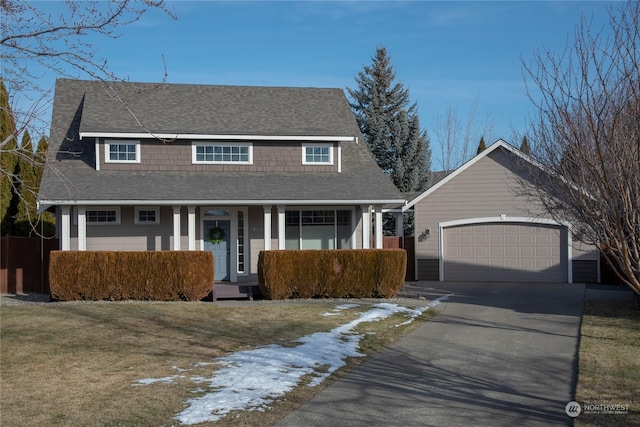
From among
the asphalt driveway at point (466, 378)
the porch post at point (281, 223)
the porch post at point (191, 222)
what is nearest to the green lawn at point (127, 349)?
the asphalt driveway at point (466, 378)

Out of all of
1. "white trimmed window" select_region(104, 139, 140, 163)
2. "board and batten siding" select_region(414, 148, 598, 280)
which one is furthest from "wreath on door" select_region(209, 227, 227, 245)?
"board and batten siding" select_region(414, 148, 598, 280)

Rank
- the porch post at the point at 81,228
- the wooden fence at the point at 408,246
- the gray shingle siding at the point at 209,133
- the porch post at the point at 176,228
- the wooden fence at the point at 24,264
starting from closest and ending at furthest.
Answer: the porch post at the point at 81,228
the porch post at the point at 176,228
the gray shingle siding at the point at 209,133
the wooden fence at the point at 24,264
the wooden fence at the point at 408,246

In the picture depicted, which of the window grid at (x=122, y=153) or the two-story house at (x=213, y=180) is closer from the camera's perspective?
the two-story house at (x=213, y=180)

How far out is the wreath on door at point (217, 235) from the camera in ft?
68.4

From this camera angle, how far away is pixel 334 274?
18.5 m

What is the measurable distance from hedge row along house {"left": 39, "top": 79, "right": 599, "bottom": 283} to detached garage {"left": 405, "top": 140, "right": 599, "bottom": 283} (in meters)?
0.04

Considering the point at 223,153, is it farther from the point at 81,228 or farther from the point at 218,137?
the point at 81,228

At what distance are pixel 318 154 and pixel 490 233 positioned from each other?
21.8 ft

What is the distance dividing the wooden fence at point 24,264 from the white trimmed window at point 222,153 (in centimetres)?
513

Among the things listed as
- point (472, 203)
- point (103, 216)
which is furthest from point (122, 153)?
point (472, 203)

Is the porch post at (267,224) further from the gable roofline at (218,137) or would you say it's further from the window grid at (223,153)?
the gable roofline at (218,137)

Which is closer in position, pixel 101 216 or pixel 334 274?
pixel 334 274

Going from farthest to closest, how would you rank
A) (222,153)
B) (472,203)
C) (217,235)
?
(472,203) → (222,153) → (217,235)

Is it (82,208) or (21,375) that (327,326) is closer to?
(21,375)
